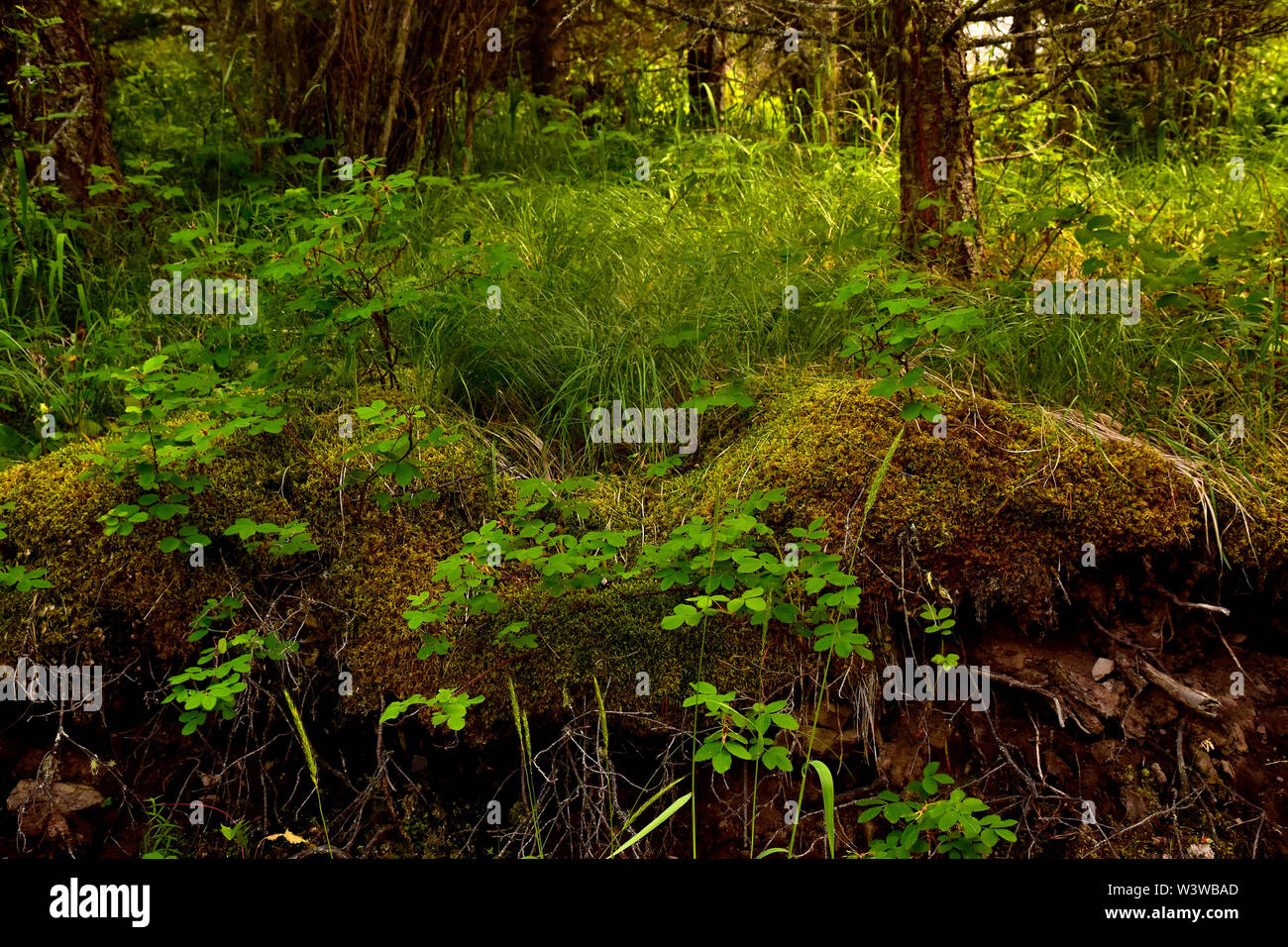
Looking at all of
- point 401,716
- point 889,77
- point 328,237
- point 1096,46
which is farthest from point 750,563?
point 889,77

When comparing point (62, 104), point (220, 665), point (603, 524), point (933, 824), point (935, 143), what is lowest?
point (933, 824)

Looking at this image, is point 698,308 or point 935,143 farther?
point 935,143

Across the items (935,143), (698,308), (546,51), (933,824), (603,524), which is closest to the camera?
(933,824)

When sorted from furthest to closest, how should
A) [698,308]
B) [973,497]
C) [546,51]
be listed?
[546,51], [698,308], [973,497]

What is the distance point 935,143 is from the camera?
3576 millimetres

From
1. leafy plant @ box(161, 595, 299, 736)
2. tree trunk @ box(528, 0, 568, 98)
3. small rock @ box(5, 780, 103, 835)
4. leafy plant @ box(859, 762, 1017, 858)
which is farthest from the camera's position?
tree trunk @ box(528, 0, 568, 98)

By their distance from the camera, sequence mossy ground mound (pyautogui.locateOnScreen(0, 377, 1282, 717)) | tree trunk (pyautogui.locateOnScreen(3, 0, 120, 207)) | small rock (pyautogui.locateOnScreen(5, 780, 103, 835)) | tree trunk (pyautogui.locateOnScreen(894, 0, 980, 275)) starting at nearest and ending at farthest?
small rock (pyautogui.locateOnScreen(5, 780, 103, 835)) < mossy ground mound (pyautogui.locateOnScreen(0, 377, 1282, 717)) < tree trunk (pyautogui.locateOnScreen(894, 0, 980, 275)) < tree trunk (pyautogui.locateOnScreen(3, 0, 120, 207))

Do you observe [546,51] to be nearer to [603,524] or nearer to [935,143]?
[935,143]

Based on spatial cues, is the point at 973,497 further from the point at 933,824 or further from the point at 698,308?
the point at 698,308

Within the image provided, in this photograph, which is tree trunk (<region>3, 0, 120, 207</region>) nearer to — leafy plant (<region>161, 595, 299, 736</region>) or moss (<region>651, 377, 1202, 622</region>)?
leafy plant (<region>161, 595, 299, 736</region>)

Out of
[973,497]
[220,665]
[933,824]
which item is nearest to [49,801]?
[220,665]

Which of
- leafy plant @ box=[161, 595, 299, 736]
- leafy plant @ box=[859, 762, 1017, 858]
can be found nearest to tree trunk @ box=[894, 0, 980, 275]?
leafy plant @ box=[859, 762, 1017, 858]

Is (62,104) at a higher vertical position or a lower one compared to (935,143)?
higher

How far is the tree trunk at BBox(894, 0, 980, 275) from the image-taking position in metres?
3.49
